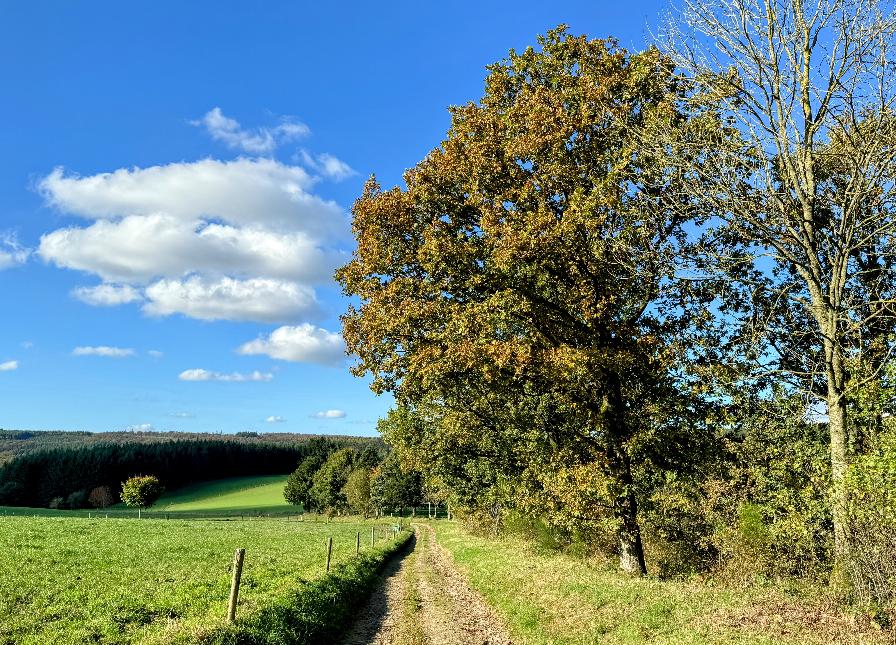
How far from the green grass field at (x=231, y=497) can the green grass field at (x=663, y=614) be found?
11162cm

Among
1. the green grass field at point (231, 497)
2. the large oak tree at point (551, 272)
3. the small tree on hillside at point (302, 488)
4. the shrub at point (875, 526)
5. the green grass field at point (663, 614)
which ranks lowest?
the green grass field at point (231, 497)

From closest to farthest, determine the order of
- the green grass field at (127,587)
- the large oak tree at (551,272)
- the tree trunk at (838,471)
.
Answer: the tree trunk at (838,471)
the green grass field at (127,587)
the large oak tree at (551,272)

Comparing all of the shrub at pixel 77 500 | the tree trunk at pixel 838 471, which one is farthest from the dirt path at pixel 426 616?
the shrub at pixel 77 500

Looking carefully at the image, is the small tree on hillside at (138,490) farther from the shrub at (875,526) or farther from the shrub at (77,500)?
the shrub at (875,526)

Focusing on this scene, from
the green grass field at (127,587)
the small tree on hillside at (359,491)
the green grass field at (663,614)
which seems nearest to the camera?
the green grass field at (663,614)

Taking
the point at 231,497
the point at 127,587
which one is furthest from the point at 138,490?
the point at 127,587

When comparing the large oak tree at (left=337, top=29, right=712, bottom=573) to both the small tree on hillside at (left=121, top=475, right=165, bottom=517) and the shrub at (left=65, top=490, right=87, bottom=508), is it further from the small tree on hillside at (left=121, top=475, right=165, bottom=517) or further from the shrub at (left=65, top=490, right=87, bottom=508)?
the shrub at (left=65, top=490, right=87, bottom=508)

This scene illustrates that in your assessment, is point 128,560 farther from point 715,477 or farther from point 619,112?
point 619,112

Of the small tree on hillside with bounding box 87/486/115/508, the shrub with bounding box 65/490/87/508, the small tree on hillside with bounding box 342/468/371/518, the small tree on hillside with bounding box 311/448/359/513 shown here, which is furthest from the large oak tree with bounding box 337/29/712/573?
the shrub with bounding box 65/490/87/508

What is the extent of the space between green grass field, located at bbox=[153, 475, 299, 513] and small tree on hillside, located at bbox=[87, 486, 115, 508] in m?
9.39

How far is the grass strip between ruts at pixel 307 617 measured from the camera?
1042 cm

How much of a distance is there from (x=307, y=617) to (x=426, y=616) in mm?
3632

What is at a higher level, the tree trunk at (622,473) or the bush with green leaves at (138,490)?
the tree trunk at (622,473)

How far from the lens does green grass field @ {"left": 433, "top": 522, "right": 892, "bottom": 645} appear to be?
34.1ft
